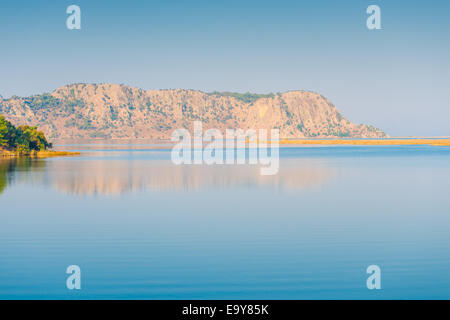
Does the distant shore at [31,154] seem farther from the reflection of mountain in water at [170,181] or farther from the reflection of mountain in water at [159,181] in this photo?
the reflection of mountain in water at [170,181]

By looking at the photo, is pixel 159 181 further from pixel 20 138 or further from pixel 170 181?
pixel 20 138

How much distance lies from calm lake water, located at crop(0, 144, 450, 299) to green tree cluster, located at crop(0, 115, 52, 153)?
4525 centimetres

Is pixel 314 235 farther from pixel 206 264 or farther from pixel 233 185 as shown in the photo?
pixel 233 185

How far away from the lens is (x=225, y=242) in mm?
17188

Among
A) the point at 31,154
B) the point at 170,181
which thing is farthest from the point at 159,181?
the point at 31,154

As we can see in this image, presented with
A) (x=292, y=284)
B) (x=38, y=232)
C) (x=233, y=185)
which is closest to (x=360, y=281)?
(x=292, y=284)

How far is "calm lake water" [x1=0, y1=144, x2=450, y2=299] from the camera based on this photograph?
40.1 feet

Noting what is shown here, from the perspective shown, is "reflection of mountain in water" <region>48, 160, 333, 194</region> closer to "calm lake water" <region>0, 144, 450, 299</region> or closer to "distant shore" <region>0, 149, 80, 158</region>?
"calm lake water" <region>0, 144, 450, 299</region>

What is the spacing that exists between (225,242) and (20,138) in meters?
69.6

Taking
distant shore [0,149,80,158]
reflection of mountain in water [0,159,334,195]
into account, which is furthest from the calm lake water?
distant shore [0,149,80,158]

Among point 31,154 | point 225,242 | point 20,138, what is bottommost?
point 225,242

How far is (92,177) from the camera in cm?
4284
